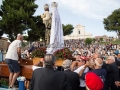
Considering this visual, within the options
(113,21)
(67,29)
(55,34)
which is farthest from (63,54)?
(113,21)

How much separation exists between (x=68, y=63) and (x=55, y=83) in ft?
3.00

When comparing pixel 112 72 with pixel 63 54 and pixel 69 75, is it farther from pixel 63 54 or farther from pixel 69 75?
pixel 69 75

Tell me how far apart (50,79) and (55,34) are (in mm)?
3965

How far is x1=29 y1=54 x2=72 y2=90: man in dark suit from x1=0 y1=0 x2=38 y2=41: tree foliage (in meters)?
25.4

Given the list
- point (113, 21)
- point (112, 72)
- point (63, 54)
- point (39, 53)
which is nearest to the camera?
point (112, 72)

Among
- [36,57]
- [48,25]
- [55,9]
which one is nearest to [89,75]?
[36,57]

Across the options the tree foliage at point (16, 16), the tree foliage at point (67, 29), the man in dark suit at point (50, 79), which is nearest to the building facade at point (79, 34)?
the tree foliage at point (67, 29)

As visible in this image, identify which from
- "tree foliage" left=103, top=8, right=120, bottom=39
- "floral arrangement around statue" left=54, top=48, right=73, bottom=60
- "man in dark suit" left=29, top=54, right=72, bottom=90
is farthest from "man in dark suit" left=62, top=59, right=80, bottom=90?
"tree foliage" left=103, top=8, right=120, bottom=39

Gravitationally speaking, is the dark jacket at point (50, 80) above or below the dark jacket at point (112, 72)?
above

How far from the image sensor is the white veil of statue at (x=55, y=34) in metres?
6.58

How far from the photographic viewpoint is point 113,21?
224 feet

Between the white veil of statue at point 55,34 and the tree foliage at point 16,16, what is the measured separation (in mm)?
21376

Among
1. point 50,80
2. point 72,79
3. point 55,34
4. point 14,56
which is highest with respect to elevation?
point 55,34

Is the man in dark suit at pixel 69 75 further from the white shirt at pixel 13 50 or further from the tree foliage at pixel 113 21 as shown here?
the tree foliage at pixel 113 21
